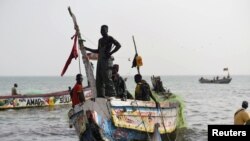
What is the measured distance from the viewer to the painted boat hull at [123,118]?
11.0 m

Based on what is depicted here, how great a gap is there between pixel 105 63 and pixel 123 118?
5.11 feet

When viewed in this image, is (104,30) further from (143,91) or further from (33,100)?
(33,100)

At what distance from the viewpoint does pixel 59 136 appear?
19250 millimetres

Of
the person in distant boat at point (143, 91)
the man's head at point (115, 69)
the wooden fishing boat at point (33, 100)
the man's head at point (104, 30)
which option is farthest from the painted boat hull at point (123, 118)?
the wooden fishing boat at point (33, 100)

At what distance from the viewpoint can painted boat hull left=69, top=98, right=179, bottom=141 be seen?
36.0 ft

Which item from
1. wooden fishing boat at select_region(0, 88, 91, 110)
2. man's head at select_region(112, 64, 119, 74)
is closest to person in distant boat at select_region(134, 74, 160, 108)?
man's head at select_region(112, 64, 119, 74)

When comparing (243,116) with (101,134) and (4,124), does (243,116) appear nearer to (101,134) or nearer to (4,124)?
(101,134)

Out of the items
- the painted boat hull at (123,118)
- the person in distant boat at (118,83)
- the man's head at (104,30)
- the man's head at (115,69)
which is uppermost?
the man's head at (104,30)

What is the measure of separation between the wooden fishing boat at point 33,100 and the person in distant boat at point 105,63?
51.0 ft

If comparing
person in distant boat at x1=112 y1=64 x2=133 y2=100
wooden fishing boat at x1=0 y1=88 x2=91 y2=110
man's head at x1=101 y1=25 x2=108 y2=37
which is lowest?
wooden fishing boat at x1=0 y1=88 x2=91 y2=110

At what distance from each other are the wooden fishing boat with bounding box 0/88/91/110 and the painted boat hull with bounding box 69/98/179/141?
1465 cm

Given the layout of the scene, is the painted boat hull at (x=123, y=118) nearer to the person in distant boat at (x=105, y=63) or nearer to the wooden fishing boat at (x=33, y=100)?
the person in distant boat at (x=105, y=63)

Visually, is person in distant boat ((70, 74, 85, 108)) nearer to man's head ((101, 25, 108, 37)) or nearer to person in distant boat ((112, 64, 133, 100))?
person in distant boat ((112, 64, 133, 100))

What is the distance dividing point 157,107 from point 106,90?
2038mm
